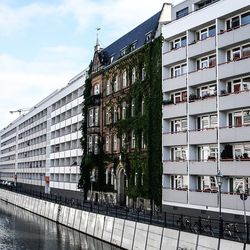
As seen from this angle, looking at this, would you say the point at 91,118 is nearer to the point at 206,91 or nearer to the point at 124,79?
the point at 124,79

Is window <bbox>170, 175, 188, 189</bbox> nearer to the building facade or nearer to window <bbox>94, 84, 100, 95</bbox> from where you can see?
the building facade

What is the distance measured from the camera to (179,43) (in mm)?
50156

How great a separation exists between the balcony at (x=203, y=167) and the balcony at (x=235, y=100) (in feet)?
18.2

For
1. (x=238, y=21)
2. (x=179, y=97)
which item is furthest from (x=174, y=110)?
(x=238, y=21)

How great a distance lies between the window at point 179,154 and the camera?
4859 centimetres

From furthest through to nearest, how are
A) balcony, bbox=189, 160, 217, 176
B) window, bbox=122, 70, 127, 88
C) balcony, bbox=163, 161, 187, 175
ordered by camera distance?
window, bbox=122, 70, 127, 88 → balcony, bbox=163, 161, 187, 175 → balcony, bbox=189, 160, 217, 176

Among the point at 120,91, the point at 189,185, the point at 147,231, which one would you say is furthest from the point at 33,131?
the point at 147,231

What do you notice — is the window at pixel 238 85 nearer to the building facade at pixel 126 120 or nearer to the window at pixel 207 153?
the window at pixel 207 153

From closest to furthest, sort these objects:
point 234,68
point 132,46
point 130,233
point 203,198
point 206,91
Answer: point 130,233, point 234,68, point 203,198, point 206,91, point 132,46

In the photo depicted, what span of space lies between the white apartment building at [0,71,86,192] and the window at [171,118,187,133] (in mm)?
→ 32046

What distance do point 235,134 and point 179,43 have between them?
1422 centimetres

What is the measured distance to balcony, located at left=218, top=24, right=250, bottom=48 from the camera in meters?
40.5

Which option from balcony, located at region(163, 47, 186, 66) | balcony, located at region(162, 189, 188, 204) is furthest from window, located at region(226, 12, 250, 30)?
balcony, located at region(162, 189, 188, 204)

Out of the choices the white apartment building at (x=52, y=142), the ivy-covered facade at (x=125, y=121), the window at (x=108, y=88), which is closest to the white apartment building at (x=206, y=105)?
the ivy-covered facade at (x=125, y=121)
